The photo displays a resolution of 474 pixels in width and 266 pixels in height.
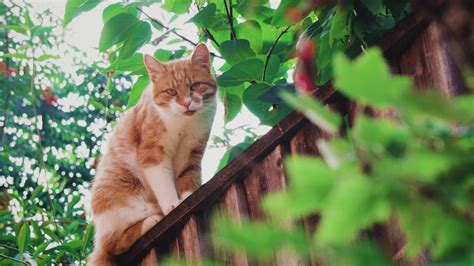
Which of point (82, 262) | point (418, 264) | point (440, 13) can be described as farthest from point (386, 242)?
point (82, 262)

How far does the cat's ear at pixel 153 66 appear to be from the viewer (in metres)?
3.40

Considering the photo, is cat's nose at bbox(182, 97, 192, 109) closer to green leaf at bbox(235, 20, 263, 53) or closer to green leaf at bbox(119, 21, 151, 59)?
green leaf at bbox(119, 21, 151, 59)

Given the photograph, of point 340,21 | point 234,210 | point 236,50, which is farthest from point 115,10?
point 340,21

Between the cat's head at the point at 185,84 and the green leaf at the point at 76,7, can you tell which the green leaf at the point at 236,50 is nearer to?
the green leaf at the point at 76,7

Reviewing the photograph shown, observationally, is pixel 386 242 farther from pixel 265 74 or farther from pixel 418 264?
pixel 265 74

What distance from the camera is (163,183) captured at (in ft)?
10.9

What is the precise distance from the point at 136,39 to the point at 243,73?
1.77ft

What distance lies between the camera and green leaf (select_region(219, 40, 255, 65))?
279 centimetres

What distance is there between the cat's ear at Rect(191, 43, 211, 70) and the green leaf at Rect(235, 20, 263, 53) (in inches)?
23.1

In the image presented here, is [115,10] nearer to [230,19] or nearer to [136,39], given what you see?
[136,39]

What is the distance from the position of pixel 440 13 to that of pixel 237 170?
178 centimetres

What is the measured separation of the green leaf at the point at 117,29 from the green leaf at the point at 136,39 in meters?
0.02

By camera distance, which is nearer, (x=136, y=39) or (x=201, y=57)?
(x=136, y=39)

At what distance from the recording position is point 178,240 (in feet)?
8.41
